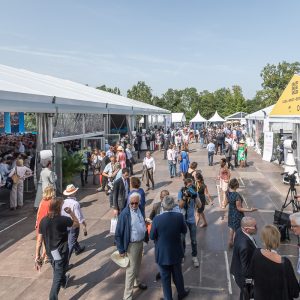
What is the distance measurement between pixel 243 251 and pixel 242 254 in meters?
0.04

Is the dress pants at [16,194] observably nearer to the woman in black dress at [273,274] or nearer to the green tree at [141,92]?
the woman in black dress at [273,274]

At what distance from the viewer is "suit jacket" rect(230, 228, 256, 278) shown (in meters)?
3.82

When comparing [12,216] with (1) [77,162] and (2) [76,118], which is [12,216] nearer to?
(1) [77,162]

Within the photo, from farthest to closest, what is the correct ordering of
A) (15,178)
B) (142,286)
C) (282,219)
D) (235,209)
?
(15,178)
(282,219)
(235,209)
(142,286)

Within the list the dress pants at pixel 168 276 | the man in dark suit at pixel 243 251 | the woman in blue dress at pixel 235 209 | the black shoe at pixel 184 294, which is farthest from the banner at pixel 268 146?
the man in dark suit at pixel 243 251

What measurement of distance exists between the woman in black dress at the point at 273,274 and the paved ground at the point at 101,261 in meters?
1.87

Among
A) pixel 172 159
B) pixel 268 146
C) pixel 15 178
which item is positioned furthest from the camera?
pixel 268 146

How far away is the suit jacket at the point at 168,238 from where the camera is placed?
436 centimetres

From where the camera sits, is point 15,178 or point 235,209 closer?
point 235,209

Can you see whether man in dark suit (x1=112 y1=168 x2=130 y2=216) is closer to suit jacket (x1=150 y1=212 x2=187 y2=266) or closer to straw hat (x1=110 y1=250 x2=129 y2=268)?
straw hat (x1=110 y1=250 x2=129 y2=268)

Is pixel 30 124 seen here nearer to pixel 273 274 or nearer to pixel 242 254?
pixel 242 254

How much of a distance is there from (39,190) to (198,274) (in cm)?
545

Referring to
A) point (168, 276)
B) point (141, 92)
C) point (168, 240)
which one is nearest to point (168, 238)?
point (168, 240)

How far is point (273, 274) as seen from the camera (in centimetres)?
309
